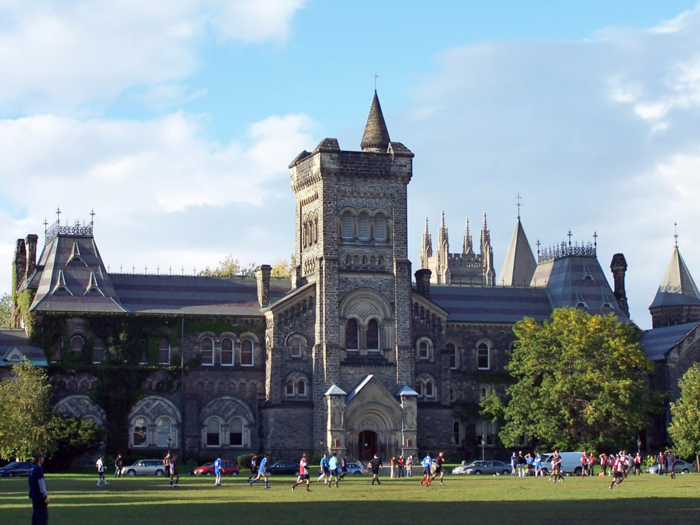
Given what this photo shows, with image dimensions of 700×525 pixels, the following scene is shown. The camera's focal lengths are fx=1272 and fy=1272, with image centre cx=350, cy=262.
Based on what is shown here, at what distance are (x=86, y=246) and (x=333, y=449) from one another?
2241cm

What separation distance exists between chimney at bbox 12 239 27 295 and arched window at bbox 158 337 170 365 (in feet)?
41.5

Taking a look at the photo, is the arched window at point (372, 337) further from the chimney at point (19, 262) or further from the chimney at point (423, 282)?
the chimney at point (19, 262)

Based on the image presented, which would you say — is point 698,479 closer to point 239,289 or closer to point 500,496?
point 500,496

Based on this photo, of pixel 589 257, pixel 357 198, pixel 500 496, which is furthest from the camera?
pixel 589 257

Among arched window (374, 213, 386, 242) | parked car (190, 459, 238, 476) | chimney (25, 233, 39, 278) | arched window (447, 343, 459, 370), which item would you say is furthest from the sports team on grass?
chimney (25, 233, 39, 278)

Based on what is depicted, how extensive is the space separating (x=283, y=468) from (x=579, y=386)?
65.4 ft

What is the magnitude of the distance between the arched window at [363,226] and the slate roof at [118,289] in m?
7.69

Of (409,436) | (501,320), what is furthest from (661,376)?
(409,436)

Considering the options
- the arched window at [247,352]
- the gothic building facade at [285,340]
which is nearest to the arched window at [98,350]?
the gothic building facade at [285,340]

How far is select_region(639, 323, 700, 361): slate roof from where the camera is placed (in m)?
90.6

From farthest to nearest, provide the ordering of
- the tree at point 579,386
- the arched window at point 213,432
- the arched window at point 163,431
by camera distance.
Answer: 1. the arched window at point 213,432
2. the arched window at point 163,431
3. the tree at point 579,386

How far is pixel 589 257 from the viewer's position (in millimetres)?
100000

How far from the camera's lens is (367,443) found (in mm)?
83750

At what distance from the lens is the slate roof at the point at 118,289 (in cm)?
8431
